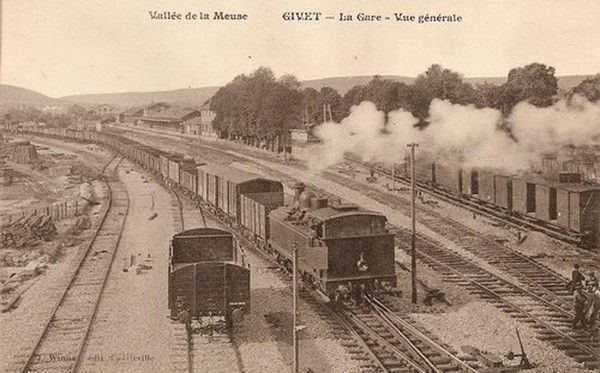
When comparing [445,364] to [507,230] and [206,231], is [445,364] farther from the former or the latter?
[507,230]

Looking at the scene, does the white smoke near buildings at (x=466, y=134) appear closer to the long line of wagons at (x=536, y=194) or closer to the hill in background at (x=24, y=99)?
the long line of wagons at (x=536, y=194)

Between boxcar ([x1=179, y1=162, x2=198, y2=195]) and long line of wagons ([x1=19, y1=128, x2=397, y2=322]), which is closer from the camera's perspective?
long line of wagons ([x1=19, y1=128, x2=397, y2=322])

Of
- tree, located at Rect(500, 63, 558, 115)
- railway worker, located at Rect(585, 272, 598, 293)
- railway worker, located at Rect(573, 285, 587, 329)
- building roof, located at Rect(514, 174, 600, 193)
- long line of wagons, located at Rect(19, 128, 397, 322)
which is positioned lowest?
railway worker, located at Rect(573, 285, 587, 329)

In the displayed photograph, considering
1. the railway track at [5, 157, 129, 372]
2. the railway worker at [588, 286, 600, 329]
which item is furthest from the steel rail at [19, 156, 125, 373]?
the railway worker at [588, 286, 600, 329]

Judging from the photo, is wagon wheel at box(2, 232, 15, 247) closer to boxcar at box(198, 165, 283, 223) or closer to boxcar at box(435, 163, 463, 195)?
boxcar at box(198, 165, 283, 223)

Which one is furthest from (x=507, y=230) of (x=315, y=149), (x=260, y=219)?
(x=260, y=219)

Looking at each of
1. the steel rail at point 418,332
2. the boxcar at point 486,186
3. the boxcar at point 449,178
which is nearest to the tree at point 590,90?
the boxcar at point 449,178

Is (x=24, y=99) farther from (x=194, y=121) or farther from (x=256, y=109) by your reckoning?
(x=256, y=109)
